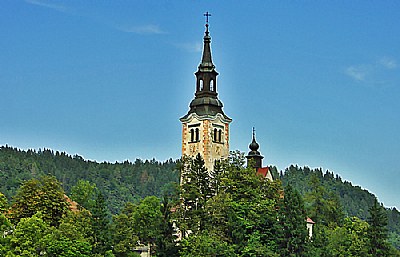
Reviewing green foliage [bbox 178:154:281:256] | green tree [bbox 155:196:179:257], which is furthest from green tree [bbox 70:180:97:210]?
green tree [bbox 155:196:179:257]

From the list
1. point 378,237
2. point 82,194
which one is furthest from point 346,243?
point 82,194

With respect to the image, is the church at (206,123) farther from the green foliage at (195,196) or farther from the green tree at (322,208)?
the green tree at (322,208)

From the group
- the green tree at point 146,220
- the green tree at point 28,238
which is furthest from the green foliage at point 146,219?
the green tree at point 28,238

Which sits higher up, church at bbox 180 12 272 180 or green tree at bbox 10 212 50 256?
Answer: church at bbox 180 12 272 180

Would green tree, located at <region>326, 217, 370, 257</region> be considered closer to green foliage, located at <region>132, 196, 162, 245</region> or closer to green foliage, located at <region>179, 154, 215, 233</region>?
green foliage, located at <region>179, 154, 215, 233</region>

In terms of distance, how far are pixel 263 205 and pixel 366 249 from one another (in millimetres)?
13507

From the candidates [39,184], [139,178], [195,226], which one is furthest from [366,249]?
[139,178]

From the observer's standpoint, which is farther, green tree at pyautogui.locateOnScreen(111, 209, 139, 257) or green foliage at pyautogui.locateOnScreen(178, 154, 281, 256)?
green tree at pyautogui.locateOnScreen(111, 209, 139, 257)

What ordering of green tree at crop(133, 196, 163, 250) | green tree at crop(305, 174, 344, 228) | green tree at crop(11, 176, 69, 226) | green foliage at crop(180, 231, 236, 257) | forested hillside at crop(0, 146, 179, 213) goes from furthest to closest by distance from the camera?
forested hillside at crop(0, 146, 179, 213) < green tree at crop(305, 174, 344, 228) < green tree at crop(133, 196, 163, 250) < green tree at crop(11, 176, 69, 226) < green foliage at crop(180, 231, 236, 257)

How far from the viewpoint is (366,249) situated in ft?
219

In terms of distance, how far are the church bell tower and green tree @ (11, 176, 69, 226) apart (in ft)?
50.8

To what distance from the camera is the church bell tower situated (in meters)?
69.1

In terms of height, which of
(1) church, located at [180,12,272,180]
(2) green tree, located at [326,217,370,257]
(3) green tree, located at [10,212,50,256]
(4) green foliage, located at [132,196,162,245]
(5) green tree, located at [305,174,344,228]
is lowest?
(3) green tree, located at [10,212,50,256]

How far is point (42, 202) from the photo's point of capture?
5728cm
